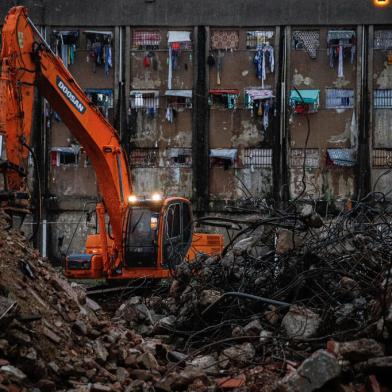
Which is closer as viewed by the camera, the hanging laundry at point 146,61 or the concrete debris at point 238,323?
the concrete debris at point 238,323

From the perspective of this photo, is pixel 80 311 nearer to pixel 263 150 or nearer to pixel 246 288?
pixel 246 288

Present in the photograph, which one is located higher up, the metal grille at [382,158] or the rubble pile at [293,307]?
the metal grille at [382,158]

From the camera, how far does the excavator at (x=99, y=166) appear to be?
1178 centimetres

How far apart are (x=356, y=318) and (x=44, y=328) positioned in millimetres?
2894

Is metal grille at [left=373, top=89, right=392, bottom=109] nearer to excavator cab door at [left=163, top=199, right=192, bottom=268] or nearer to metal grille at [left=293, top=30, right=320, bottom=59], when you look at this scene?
metal grille at [left=293, top=30, right=320, bottom=59]

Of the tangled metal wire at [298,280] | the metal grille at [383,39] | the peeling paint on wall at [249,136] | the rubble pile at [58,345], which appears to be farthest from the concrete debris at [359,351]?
the metal grille at [383,39]

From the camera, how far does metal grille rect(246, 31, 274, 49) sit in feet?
93.4

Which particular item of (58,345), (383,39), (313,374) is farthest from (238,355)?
(383,39)

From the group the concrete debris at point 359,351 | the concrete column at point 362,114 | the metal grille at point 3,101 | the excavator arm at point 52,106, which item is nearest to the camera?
the concrete debris at point 359,351

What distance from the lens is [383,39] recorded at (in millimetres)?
28453

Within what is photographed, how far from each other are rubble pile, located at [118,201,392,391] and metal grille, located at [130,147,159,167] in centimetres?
1716

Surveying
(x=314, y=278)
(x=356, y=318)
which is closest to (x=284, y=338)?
(x=356, y=318)

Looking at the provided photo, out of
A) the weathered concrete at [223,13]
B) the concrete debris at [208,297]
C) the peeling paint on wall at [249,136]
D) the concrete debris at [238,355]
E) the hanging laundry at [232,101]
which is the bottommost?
the concrete debris at [238,355]

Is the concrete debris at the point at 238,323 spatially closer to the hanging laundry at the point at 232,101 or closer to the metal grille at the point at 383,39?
the hanging laundry at the point at 232,101
